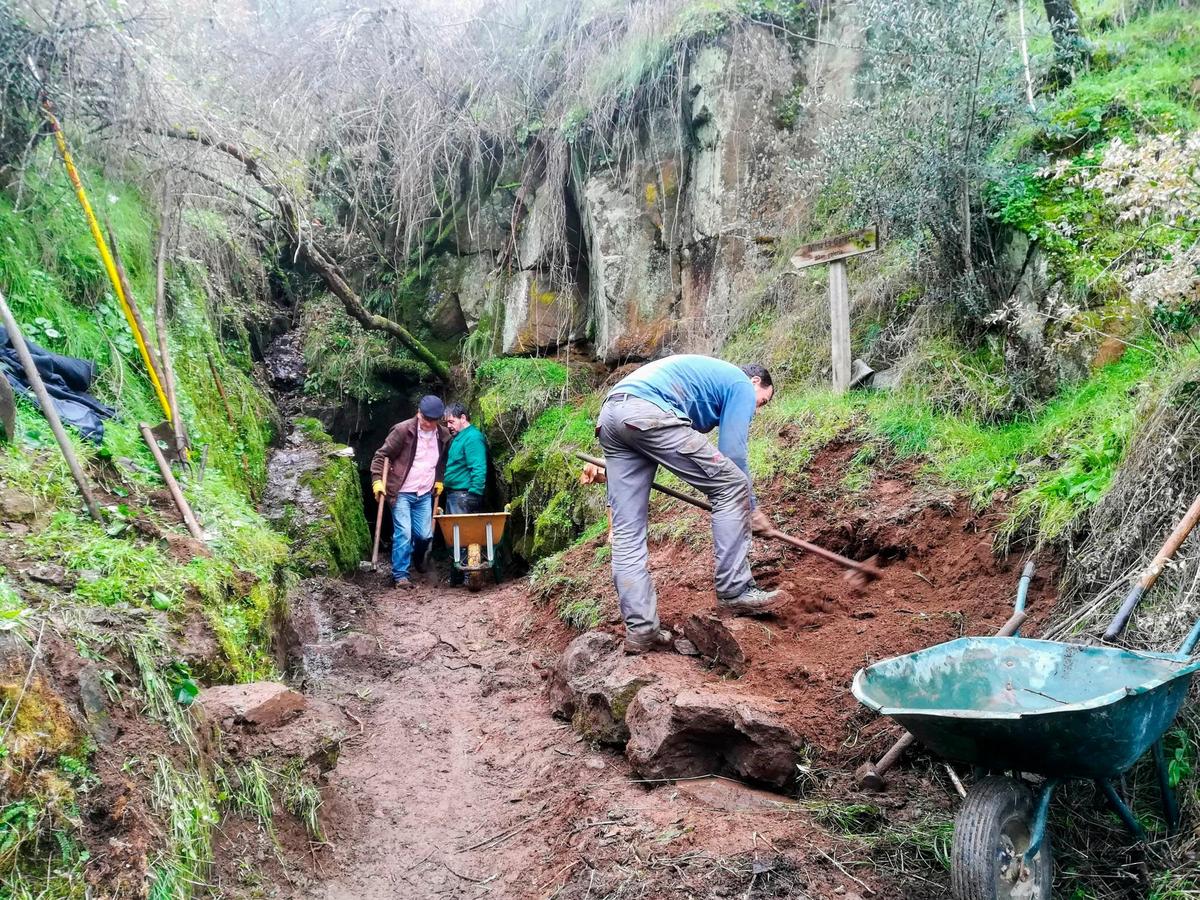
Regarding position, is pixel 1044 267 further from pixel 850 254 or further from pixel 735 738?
pixel 735 738

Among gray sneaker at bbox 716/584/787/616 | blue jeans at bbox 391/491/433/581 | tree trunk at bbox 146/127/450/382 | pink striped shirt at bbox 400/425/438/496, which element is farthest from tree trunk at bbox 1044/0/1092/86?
blue jeans at bbox 391/491/433/581

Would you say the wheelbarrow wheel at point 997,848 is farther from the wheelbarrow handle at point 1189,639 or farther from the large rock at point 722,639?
the large rock at point 722,639

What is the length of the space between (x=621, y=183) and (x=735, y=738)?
734 centimetres

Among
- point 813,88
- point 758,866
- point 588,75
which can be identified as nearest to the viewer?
point 758,866

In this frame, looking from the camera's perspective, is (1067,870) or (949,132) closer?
(1067,870)

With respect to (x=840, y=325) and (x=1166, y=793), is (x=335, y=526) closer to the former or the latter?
(x=840, y=325)

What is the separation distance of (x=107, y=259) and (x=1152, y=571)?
6.77 meters

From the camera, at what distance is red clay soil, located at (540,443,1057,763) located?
12.0ft

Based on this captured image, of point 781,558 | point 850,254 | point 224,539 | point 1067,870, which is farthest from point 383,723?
point 850,254

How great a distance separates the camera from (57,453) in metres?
4.51

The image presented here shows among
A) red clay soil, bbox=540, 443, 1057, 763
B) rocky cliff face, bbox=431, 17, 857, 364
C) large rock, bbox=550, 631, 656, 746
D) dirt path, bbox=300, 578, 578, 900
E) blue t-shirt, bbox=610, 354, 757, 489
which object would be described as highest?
rocky cliff face, bbox=431, 17, 857, 364

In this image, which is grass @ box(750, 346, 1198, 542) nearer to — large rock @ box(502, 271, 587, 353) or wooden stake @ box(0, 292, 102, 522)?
large rock @ box(502, 271, 587, 353)

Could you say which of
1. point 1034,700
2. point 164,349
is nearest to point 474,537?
point 164,349

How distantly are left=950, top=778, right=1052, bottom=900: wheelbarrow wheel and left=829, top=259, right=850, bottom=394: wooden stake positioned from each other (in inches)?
170
